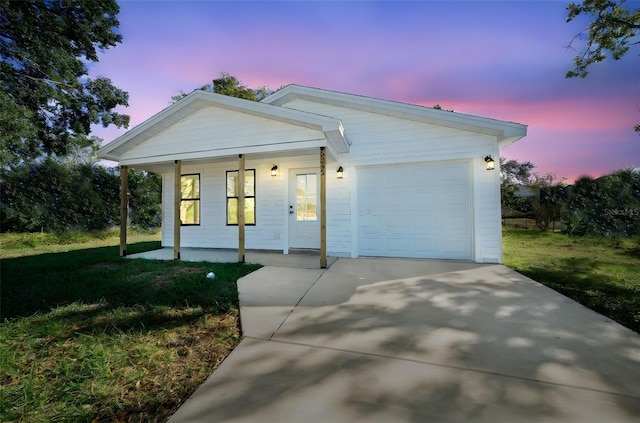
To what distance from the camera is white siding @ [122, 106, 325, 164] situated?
16.5 ft

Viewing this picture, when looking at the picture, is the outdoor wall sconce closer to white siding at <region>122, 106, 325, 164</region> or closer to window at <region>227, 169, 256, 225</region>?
white siding at <region>122, 106, 325, 164</region>

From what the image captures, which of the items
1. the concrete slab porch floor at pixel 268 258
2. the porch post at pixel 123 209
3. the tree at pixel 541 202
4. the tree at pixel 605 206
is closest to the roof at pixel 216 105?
the porch post at pixel 123 209

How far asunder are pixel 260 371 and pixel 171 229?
741 cm

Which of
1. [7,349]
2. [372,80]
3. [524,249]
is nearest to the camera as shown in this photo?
[7,349]

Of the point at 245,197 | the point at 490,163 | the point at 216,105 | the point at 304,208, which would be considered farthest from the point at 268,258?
the point at 490,163

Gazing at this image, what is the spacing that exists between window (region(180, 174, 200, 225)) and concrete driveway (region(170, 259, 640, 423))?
17.7 ft

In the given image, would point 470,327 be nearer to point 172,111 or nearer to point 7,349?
point 7,349

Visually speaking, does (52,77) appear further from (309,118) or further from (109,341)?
(109,341)

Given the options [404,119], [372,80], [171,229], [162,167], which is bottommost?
[171,229]

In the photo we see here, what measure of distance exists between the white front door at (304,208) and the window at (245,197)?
111 cm

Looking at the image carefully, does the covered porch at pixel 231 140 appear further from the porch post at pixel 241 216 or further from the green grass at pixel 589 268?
the green grass at pixel 589 268

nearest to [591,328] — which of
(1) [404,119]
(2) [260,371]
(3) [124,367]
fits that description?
(2) [260,371]

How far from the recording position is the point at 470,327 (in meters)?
2.37

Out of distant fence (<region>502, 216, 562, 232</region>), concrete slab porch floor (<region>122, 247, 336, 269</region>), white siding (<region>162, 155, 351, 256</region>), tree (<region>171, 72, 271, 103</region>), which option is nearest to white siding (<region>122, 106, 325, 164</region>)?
white siding (<region>162, 155, 351, 256</region>)
